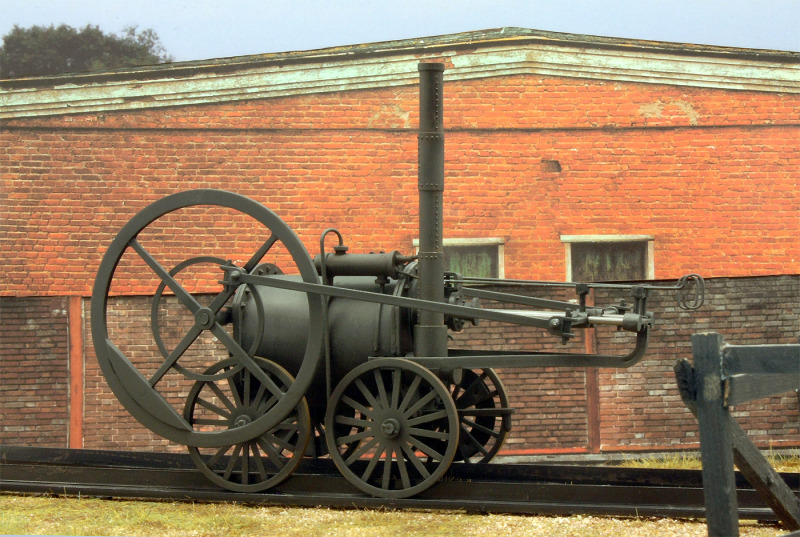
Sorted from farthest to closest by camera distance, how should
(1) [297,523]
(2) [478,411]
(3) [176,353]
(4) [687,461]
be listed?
1. (4) [687,461]
2. (2) [478,411]
3. (3) [176,353]
4. (1) [297,523]

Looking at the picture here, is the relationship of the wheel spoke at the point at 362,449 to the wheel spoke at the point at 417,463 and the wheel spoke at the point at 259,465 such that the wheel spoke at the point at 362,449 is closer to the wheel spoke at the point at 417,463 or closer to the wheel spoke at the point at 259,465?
the wheel spoke at the point at 417,463

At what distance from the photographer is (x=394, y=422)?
6.11 metres

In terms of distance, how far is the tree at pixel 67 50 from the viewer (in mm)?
11547

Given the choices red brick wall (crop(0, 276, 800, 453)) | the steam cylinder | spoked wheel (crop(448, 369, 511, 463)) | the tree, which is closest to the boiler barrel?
the steam cylinder

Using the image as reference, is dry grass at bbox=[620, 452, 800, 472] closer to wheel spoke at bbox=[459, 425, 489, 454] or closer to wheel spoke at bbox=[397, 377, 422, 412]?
wheel spoke at bbox=[459, 425, 489, 454]

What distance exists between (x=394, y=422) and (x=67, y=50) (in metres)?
8.06

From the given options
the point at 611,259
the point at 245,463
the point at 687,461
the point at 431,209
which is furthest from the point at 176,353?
the point at 611,259

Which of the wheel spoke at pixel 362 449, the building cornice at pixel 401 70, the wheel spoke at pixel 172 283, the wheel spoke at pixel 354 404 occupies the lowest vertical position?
the wheel spoke at pixel 362 449

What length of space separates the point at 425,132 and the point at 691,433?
4.82 m

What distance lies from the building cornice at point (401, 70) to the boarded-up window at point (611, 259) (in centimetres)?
197

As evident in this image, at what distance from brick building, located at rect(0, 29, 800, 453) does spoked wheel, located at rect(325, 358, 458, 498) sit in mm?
4297

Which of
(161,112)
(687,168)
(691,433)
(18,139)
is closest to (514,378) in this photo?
(691,433)

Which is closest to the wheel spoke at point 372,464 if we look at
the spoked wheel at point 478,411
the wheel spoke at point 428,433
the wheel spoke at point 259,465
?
the wheel spoke at point 428,433

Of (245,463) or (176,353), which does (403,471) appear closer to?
(245,463)
